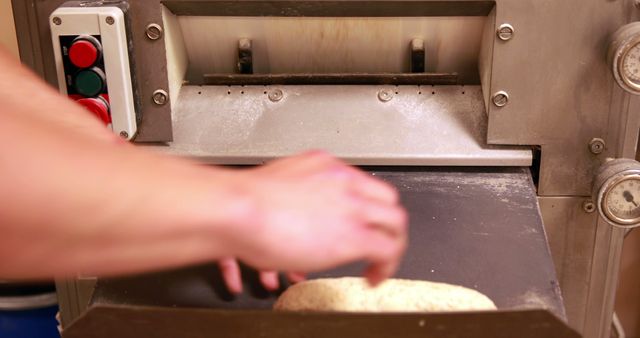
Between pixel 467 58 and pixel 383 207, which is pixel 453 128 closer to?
pixel 467 58

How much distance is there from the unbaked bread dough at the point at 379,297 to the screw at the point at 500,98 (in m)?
0.38

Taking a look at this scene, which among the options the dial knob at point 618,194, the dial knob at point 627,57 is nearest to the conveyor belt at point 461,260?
the dial knob at point 618,194

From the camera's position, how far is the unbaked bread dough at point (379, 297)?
1007 millimetres

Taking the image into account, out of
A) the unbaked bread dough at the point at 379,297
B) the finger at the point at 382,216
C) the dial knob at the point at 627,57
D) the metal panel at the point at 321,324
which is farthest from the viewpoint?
the dial knob at the point at 627,57

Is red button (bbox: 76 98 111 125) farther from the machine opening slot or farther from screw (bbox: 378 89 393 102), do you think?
screw (bbox: 378 89 393 102)

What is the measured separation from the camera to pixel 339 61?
1.41 metres

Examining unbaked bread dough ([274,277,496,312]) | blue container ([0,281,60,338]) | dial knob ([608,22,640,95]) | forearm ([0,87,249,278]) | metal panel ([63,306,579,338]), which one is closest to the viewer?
forearm ([0,87,249,278])

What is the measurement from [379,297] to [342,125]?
39cm

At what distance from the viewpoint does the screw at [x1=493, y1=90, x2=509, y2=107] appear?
1.29 m

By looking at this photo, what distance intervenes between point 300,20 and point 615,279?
2.36 feet

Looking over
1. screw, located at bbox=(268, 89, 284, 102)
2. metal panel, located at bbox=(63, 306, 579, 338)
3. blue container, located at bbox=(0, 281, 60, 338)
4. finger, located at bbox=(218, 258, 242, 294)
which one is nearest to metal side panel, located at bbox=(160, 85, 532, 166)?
screw, located at bbox=(268, 89, 284, 102)

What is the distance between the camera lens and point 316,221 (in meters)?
0.72

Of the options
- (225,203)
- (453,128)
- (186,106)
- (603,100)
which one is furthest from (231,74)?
(225,203)

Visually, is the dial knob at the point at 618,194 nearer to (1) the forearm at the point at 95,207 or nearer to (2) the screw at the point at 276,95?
(2) the screw at the point at 276,95
